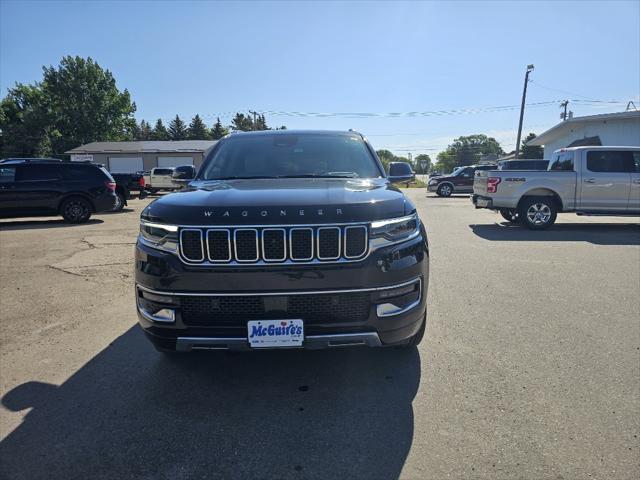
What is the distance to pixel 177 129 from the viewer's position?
94688 mm

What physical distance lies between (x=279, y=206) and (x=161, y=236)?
803 mm

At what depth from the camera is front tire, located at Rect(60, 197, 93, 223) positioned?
1267 cm

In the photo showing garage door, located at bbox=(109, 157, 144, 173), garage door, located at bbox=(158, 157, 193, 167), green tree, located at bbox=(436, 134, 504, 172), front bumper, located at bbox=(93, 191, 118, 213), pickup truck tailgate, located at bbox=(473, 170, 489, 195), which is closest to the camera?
pickup truck tailgate, located at bbox=(473, 170, 489, 195)

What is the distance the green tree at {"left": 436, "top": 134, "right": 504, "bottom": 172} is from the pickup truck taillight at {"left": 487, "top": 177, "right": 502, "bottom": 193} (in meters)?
107

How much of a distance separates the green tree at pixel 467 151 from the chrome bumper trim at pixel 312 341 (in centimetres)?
11706

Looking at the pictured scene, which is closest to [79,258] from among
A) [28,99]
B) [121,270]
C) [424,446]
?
[121,270]

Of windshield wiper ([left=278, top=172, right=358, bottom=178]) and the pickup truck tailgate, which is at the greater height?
windshield wiper ([left=278, top=172, right=358, bottom=178])

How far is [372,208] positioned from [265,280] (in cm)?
81

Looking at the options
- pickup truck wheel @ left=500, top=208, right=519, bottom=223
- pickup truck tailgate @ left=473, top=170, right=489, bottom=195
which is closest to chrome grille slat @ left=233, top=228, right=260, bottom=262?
pickup truck tailgate @ left=473, top=170, right=489, bottom=195

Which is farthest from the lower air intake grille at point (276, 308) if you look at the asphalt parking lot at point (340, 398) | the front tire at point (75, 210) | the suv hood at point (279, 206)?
the front tire at point (75, 210)

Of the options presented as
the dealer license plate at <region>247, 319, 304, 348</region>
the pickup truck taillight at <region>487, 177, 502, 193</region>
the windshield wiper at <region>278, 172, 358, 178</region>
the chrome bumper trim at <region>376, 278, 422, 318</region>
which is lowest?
the dealer license plate at <region>247, 319, 304, 348</region>

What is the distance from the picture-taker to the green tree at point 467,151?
385 feet

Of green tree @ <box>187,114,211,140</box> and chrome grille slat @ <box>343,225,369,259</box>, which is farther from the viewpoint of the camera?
green tree @ <box>187,114,211,140</box>

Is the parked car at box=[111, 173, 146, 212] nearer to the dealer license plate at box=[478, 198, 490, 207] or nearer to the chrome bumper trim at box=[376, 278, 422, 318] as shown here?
the dealer license plate at box=[478, 198, 490, 207]
